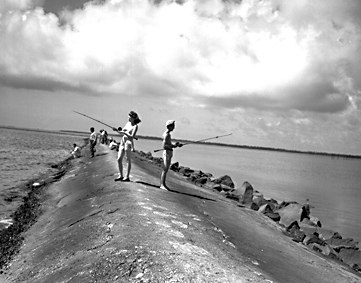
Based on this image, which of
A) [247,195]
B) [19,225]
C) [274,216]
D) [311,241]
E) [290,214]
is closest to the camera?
[19,225]

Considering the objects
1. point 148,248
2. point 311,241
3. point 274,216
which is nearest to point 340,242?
point 311,241

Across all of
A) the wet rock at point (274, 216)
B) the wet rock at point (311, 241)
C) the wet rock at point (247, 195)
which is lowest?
the wet rock at point (311, 241)

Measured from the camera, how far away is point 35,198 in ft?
42.9

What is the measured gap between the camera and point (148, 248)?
5078mm

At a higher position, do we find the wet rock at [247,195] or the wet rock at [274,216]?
the wet rock at [247,195]

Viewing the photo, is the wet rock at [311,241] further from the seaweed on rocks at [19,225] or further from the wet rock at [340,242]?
the seaweed on rocks at [19,225]

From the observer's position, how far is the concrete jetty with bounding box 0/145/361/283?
15.2ft

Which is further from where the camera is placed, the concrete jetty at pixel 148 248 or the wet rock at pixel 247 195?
the wet rock at pixel 247 195

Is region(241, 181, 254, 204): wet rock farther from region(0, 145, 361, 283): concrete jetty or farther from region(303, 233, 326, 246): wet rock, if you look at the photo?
region(0, 145, 361, 283): concrete jetty

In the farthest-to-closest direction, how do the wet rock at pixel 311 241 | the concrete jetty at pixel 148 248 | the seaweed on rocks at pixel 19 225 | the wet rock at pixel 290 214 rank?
the wet rock at pixel 290 214 → the wet rock at pixel 311 241 → the seaweed on rocks at pixel 19 225 → the concrete jetty at pixel 148 248

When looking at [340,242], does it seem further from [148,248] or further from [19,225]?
[19,225]

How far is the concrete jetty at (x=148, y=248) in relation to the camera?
15.2ft

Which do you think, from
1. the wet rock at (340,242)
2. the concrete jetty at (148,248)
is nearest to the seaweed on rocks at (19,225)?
the concrete jetty at (148,248)

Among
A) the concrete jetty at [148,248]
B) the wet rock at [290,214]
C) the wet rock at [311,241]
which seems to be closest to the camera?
the concrete jetty at [148,248]
